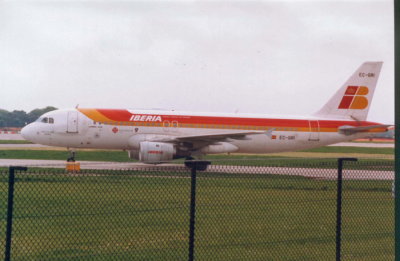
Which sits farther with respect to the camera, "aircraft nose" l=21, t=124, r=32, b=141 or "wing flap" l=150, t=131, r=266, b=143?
"aircraft nose" l=21, t=124, r=32, b=141

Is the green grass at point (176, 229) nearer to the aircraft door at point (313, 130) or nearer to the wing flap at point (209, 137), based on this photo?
the wing flap at point (209, 137)

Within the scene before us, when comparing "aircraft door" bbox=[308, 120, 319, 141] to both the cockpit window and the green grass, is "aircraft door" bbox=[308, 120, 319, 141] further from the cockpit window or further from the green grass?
the green grass

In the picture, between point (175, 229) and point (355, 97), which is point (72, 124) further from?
point (175, 229)

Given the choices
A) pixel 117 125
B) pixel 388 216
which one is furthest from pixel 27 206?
pixel 117 125

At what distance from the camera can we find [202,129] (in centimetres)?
2698

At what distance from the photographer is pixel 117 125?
26062mm

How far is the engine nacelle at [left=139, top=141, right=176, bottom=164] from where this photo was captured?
24.2m

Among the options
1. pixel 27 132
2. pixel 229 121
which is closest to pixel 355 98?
pixel 229 121

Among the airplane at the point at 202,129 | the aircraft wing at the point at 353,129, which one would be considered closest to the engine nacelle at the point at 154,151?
the airplane at the point at 202,129

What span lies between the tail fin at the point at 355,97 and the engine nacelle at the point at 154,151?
8966 mm

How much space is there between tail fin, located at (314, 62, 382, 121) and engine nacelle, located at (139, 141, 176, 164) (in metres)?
8.97

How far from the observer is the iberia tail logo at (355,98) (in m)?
28.9

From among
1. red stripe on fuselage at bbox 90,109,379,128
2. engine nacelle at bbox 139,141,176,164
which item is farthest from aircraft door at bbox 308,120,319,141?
engine nacelle at bbox 139,141,176,164

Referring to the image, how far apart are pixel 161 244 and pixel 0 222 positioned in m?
3.01
